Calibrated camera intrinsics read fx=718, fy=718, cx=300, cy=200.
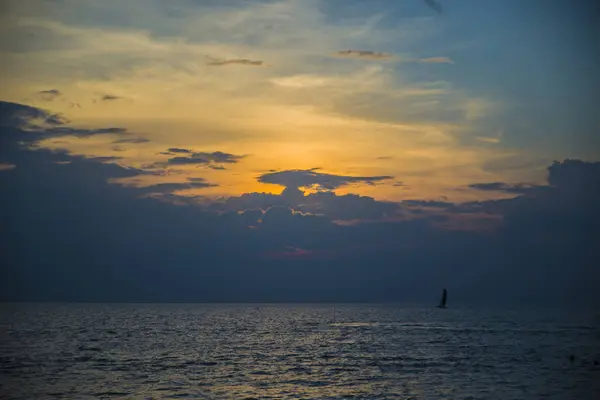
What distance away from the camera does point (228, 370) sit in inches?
2206

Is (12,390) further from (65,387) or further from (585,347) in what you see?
(585,347)

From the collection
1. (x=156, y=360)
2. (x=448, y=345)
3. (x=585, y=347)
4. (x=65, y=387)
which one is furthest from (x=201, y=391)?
(x=585, y=347)

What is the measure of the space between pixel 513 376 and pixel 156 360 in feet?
99.4

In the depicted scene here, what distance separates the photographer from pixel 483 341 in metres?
Answer: 93.8

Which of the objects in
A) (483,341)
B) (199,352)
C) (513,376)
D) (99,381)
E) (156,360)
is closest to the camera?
(99,381)

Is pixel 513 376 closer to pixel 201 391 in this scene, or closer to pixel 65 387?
pixel 201 391

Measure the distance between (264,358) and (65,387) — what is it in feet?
75.3

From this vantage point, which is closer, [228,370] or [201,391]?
[201,391]

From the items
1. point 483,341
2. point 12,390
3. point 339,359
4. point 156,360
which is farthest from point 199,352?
point 483,341

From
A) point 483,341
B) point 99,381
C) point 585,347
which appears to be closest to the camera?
point 99,381

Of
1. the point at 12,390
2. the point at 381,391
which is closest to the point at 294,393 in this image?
the point at 381,391

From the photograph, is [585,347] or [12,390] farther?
[585,347]

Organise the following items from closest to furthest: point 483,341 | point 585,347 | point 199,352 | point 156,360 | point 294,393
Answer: point 294,393 → point 156,360 → point 199,352 → point 585,347 → point 483,341

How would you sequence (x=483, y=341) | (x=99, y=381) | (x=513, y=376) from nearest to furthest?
(x=99, y=381) < (x=513, y=376) < (x=483, y=341)
